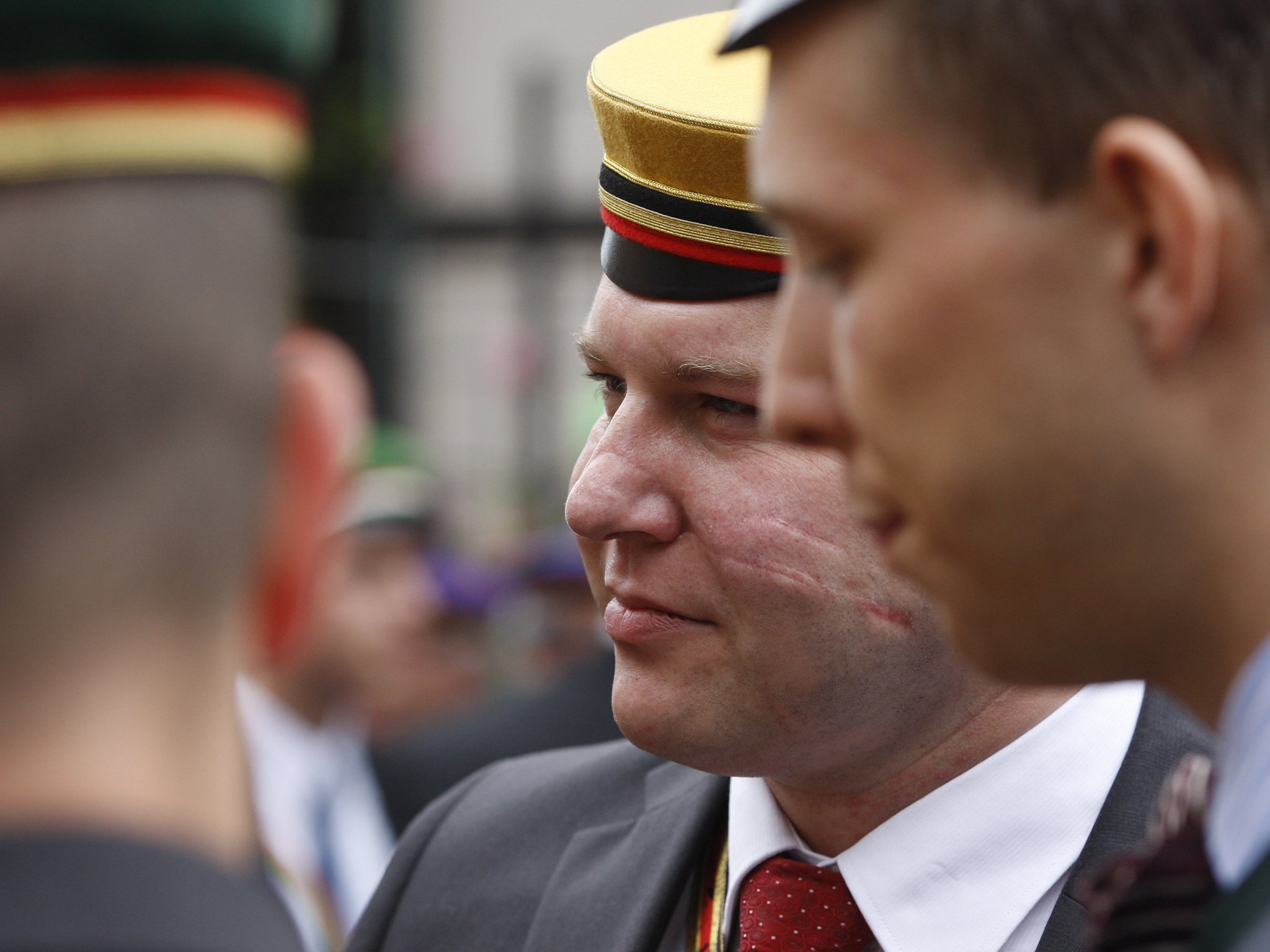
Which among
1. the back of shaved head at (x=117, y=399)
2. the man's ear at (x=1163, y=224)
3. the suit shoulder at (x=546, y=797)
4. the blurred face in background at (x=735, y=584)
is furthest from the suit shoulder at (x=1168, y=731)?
the back of shaved head at (x=117, y=399)

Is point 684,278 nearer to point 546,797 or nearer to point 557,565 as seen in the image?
point 546,797

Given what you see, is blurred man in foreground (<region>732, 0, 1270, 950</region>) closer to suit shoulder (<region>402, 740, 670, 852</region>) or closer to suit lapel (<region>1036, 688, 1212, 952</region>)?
suit lapel (<region>1036, 688, 1212, 952</region>)

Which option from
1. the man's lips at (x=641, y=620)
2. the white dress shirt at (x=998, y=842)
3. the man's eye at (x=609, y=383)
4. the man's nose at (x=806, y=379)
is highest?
the man's nose at (x=806, y=379)

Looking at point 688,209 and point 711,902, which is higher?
point 688,209

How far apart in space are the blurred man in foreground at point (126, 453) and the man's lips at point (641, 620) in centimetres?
95

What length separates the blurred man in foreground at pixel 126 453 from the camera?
972mm

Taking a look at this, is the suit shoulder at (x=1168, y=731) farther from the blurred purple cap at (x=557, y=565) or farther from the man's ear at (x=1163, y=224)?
the blurred purple cap at (x=557, y=565)

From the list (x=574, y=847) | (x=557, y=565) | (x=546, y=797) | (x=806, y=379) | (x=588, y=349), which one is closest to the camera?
(x=806, y=379)

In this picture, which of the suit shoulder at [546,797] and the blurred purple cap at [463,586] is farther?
the blurred purple cap at [463,586]

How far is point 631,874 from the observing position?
2.18 metres

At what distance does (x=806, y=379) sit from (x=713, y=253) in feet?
2.38

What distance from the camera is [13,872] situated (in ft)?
3.13

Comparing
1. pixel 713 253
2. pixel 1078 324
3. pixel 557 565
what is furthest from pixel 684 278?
pixel 557 565

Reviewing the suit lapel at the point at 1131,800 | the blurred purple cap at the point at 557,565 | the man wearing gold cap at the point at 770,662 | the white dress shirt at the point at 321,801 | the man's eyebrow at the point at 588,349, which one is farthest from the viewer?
the blurred purple cap at the point at 557,565
